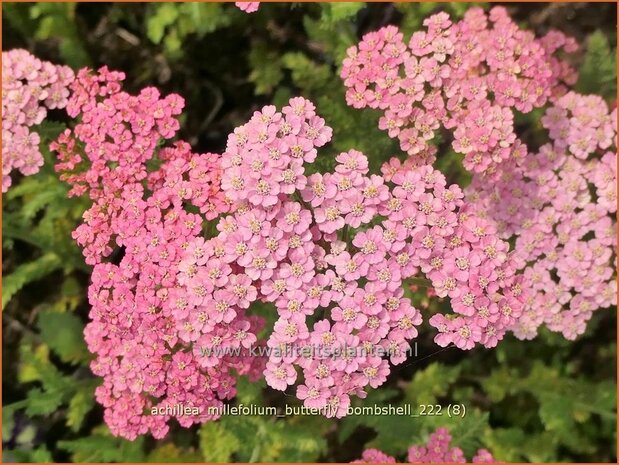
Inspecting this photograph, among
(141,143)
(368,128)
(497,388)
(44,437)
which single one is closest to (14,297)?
(44,437)

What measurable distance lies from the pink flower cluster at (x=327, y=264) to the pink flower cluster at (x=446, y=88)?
459 mm

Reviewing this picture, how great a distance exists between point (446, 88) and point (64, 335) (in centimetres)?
331

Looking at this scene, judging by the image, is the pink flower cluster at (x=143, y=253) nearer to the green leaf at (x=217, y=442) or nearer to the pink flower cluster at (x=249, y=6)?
the pink flower cluster at (x=249, y=6)

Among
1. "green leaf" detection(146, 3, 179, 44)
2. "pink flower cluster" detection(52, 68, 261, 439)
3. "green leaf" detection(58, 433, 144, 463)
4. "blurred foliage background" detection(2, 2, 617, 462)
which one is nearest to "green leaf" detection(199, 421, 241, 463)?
"blurred foliage background" detection(2, 2, 617, 462)

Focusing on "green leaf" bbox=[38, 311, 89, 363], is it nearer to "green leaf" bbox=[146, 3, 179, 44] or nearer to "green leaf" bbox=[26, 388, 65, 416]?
"green leaf" bbox=[26, 388, 65, 416]

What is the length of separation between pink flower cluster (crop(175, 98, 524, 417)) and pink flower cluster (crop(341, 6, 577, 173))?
0.46 m

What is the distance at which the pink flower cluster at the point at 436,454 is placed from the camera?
399 centimetres

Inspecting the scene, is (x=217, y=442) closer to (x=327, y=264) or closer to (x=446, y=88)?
(x=327, y=264)

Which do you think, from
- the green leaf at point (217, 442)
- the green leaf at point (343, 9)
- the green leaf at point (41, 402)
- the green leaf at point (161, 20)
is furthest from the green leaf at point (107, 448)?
the green leaf at point (343, 9)

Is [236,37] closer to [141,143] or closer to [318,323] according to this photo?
[141,143]

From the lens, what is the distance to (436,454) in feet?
13.1

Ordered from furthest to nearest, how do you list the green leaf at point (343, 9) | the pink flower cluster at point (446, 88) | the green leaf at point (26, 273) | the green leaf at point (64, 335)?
1. the green leaf at point (64, 335)
2. the green leaf at point (26, 273)
3. the green leaf at point (343, 9)
4. the pink flower cluster at point (446, 88)

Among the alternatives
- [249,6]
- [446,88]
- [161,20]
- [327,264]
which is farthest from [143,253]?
[161,20]

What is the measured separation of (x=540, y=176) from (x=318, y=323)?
73.5 inches
